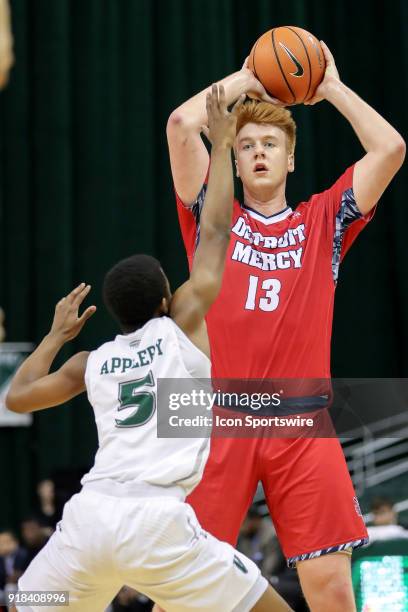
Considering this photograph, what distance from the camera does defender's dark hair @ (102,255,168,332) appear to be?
13.3ft

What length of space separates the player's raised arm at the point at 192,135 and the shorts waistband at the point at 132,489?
5.76 ft

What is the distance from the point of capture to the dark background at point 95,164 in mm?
12516

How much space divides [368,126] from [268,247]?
2.44 feet

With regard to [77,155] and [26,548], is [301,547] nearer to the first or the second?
[26,548]

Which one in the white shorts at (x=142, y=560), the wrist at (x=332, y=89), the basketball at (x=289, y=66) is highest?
the basketball at (x=289, y=66)

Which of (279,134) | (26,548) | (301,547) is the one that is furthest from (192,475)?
(26,548)

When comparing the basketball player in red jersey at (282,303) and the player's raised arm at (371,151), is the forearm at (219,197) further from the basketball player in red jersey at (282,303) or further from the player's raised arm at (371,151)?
the player's raised arm at (371,151)

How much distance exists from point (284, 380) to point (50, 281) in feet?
26.0

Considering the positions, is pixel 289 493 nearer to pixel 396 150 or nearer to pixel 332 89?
pixel 396 150

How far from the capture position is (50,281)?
12.5 meters

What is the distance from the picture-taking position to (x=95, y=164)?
12.7 meters

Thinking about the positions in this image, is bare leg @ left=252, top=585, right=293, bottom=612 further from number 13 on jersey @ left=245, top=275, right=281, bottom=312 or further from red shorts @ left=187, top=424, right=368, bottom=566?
number 13 on jersey @ left=245, top=275, right=281, bottom=312

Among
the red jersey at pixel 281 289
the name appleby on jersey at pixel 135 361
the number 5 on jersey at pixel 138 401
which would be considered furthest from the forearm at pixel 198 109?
the number 5 on jersey at pixel 138 401

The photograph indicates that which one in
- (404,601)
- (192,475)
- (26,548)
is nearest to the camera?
(192,475)
